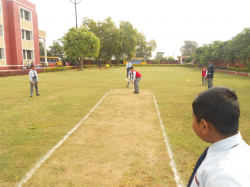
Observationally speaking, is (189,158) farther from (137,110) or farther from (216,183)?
(137,110)

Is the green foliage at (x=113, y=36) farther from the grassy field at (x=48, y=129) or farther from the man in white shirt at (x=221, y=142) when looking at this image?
the man in white shirt at (x=221, y=142)

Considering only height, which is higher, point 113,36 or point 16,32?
point 113,36

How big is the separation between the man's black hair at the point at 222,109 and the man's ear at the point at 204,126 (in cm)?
3

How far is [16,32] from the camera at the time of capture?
3275 centimetres

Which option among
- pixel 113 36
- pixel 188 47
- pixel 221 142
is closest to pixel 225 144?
pixel 221 142

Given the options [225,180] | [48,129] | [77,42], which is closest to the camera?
[225,180]

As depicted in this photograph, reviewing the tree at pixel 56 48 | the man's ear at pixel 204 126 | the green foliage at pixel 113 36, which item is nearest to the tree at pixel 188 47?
the green foliage at pixel 113 36

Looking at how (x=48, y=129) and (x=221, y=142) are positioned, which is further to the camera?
(x=48, y=129)

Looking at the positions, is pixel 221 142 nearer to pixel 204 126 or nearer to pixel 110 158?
pixel 204 126

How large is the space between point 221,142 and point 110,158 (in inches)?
137

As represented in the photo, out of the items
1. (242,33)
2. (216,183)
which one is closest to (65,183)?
(216,183)

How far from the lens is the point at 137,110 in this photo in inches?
341

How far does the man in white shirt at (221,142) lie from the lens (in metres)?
1.03

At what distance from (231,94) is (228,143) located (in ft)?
1.01
